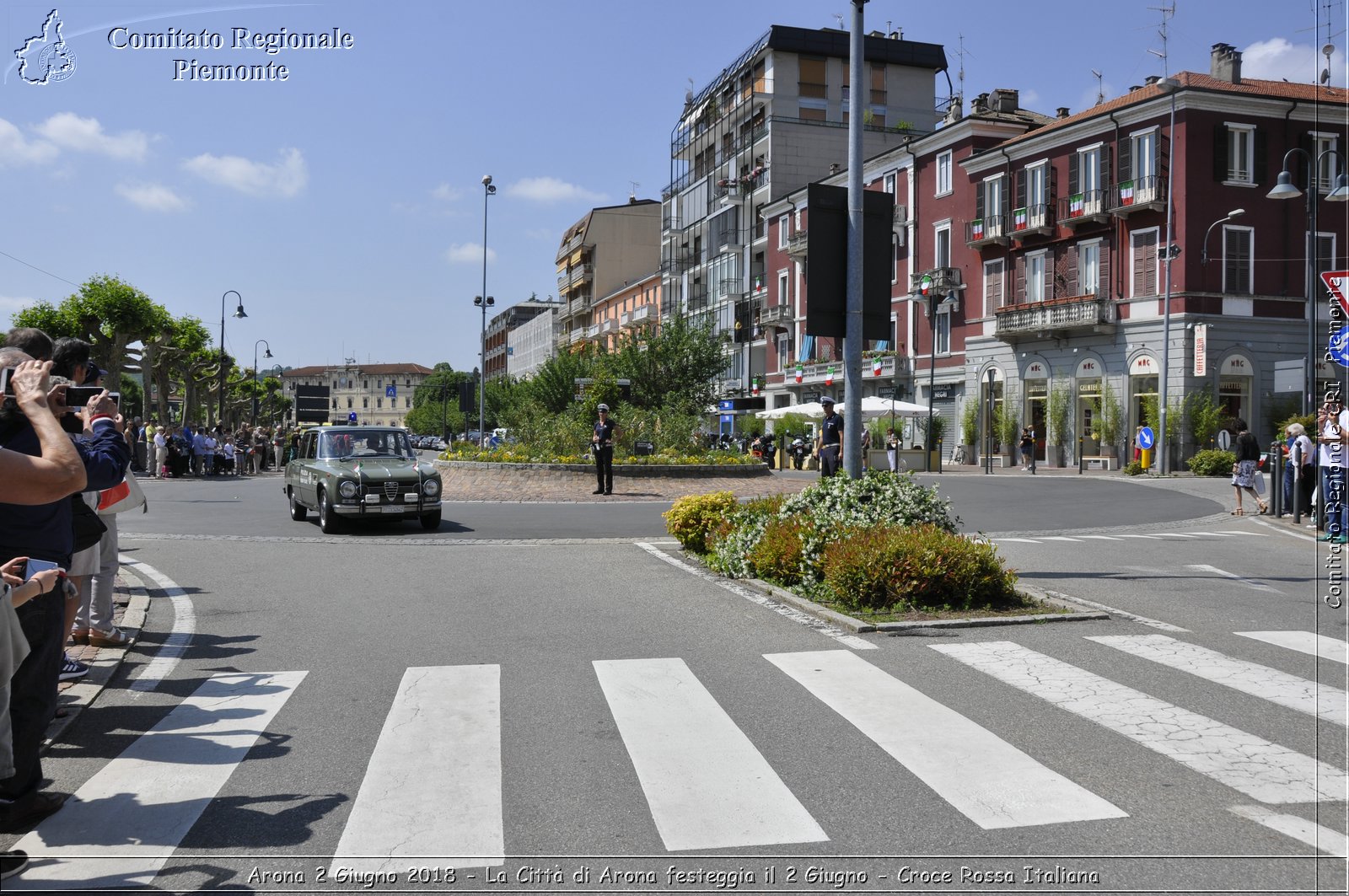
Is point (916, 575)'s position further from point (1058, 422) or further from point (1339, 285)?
point (1058, 422)

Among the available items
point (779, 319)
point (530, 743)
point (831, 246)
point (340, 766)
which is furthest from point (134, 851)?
point (779, 319)

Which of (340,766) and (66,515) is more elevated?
(66,515)

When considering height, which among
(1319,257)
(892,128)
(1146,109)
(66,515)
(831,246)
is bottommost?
(66,515)

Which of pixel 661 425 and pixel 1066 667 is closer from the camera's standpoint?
pixel 1066 667

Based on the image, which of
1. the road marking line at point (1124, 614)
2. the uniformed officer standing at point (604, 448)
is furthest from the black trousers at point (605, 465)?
the road marking line at point (1124, 614)

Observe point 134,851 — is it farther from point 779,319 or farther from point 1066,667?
point 779,319

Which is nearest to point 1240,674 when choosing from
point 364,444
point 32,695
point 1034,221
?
point 32,695

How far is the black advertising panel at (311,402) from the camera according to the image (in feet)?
141

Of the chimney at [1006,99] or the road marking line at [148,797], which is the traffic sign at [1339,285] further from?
the chimney at [1006,99]

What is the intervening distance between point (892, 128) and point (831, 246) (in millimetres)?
54880

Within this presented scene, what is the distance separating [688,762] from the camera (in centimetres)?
478

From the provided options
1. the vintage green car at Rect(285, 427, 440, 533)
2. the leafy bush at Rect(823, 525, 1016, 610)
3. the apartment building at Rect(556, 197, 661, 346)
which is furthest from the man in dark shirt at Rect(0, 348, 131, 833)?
the apartment building at Rect(556, 197, 661, 346)

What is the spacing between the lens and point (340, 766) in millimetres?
4781

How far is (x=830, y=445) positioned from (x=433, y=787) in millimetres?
12098
